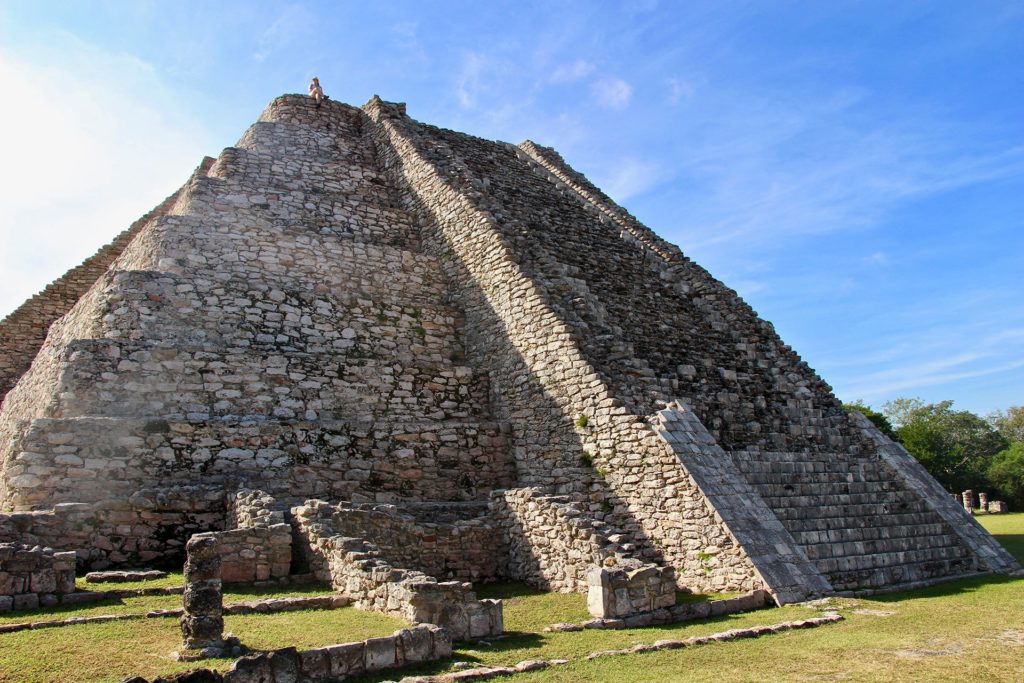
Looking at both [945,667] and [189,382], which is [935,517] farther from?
[189,382]

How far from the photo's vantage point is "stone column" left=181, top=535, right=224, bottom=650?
20.9 ft

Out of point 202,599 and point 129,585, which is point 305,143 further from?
point 202,599

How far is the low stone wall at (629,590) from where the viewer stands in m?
8.30

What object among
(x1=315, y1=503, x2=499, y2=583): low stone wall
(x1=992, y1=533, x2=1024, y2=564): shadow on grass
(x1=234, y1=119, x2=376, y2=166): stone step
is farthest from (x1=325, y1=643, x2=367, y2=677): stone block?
(x1=234, y1=119, x2=376, y2=166): stone step

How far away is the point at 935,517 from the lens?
528 inches

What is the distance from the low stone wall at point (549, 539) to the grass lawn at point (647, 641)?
0.78 metres

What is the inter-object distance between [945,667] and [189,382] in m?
11.0

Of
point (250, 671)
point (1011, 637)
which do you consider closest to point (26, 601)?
point (250, 671)

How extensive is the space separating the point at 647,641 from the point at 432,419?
24.4 ft

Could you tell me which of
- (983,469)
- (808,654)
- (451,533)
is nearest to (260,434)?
(451,533)

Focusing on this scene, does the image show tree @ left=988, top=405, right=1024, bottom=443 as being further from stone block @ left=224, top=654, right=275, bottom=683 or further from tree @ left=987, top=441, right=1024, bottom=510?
stone block @ left=224, top=654, right=275, bottom=683

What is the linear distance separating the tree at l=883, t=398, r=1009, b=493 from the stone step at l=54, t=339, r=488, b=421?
124 feet

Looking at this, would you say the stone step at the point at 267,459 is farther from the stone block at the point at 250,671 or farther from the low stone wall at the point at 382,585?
the stone block at the point at 250,671

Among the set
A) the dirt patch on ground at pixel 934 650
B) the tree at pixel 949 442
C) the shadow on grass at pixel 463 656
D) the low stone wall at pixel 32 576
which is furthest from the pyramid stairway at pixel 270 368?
the tree at pixel 949 442
